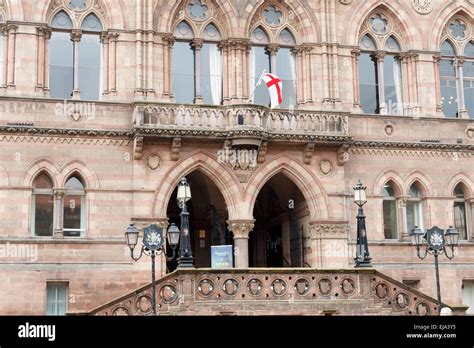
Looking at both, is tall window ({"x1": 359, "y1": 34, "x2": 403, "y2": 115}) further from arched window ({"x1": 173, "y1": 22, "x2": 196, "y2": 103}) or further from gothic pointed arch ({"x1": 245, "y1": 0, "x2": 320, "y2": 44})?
arched window ({"x1": 173, "y1": 22, "x2": 196, "y2": 103})

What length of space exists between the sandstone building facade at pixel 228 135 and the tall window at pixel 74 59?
5cm

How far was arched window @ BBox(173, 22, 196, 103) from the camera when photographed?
29.4 m

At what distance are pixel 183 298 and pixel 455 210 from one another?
12.8 meters

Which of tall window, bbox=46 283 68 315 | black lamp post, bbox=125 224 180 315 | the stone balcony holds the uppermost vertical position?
the stone balcony

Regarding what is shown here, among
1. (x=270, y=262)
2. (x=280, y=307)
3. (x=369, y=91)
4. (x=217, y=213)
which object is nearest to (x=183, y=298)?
(x=280, y=307)

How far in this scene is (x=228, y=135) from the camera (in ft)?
91.4

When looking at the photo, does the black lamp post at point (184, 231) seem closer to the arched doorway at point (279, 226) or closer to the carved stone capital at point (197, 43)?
the arched doorway at point (279, 226)

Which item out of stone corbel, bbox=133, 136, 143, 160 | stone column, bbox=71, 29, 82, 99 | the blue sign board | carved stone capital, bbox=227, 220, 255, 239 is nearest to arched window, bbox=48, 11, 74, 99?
stone column, bbox=71, 29, 82, 99

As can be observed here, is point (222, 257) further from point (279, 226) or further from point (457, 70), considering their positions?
point (457, 70)

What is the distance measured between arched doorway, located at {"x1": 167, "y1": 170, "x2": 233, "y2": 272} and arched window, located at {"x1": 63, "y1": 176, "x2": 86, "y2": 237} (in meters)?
4.11

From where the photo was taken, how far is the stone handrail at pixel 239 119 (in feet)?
90.5

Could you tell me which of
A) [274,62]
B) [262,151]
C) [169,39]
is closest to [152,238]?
[262,151]

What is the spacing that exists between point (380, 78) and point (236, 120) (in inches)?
261

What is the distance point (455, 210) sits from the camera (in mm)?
31312
